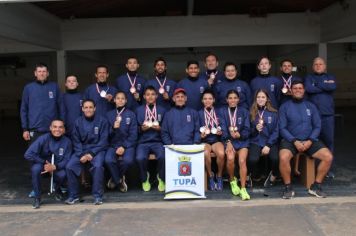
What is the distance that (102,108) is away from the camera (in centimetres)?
604

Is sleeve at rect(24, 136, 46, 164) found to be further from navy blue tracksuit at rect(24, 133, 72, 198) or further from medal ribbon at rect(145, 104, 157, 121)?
medal ribbon at rect(145, 104, 157, 121)

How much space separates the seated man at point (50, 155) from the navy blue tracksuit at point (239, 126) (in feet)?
6.50

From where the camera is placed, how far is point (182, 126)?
222 inches

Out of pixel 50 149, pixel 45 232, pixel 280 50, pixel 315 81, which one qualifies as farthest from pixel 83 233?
pixel 280 50

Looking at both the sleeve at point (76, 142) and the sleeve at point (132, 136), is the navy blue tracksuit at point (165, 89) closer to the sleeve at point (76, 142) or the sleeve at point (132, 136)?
the sleeve at point (132, 136)

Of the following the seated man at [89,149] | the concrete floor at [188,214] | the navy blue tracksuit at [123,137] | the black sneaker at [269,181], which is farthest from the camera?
the black sneaker at [269,181]

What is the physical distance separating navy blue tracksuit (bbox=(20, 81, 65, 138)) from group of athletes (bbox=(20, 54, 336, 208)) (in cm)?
1

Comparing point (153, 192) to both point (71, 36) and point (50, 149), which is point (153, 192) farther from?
point (71, 36)

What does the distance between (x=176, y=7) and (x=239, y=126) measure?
470 centimetres

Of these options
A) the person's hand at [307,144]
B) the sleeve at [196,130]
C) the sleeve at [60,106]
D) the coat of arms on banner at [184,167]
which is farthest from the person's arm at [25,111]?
the person's hand at [307,144]

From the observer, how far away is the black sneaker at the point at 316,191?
207 inches

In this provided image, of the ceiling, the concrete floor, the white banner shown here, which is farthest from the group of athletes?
the ceiling

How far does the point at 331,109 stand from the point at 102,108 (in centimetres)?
319

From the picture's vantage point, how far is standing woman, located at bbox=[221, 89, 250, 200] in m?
5.45
